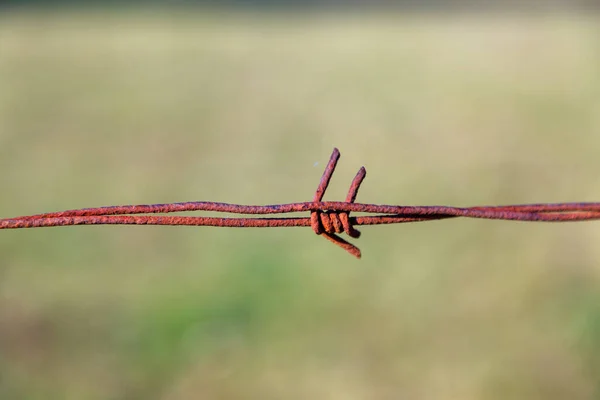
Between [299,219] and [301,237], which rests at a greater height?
[301,237]

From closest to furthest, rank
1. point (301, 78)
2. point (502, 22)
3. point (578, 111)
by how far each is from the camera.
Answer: point (578, 111)
point (301, 78)
point (502, 22)

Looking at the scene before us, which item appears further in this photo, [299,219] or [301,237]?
[301,237]

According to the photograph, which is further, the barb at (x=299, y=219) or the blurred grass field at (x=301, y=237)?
the blurred grass field at (x=301, y=237)

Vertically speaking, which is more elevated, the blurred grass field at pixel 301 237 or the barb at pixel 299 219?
the blurred grass field at pixel 301 237

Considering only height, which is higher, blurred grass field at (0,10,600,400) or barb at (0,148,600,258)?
blurred grass field at (0,10,600,400)

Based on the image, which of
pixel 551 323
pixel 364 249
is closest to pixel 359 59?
pixel 364 249

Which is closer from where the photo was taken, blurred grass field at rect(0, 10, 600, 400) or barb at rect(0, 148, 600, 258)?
barb at rect(0, 148, 600, 258)

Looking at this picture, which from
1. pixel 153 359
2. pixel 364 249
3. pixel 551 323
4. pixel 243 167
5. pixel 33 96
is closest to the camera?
pixel 153 359

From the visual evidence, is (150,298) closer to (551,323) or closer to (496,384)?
(496,384)
